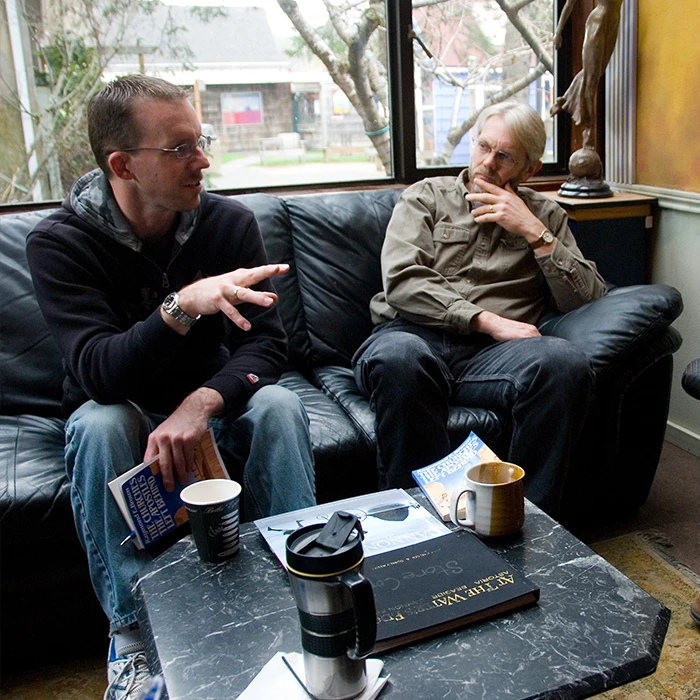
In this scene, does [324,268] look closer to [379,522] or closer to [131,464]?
[131,464]

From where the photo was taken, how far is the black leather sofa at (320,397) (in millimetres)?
1590

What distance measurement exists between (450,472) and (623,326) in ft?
2.60

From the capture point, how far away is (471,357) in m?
2.05

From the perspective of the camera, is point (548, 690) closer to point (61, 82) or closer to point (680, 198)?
point (680, 198)

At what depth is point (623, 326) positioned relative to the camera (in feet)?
6.32

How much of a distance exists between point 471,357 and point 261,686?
50.6 inches

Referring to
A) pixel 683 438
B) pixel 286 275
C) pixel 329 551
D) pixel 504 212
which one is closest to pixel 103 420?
pixel 329 551

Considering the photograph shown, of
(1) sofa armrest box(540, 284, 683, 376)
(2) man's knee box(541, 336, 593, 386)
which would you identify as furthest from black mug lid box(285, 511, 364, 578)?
(1) sofa armrest box(540, 284, 683, 376)

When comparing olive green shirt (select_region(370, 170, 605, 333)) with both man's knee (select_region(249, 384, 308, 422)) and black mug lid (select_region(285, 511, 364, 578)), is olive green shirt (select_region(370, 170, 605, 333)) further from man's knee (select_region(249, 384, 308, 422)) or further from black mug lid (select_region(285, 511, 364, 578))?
black mug lid (select_region(285, 511, 364, 578))

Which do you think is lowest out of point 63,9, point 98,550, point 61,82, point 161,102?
point 98,550

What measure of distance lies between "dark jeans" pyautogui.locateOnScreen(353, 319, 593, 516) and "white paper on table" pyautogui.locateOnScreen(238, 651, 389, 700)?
87cm

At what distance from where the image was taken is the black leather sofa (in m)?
1.59

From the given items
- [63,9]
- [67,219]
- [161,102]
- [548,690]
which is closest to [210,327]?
[67,219]

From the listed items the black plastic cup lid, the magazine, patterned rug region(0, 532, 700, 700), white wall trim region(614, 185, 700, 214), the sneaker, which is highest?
white wall trim region(614, 185, 700, 214)
